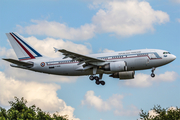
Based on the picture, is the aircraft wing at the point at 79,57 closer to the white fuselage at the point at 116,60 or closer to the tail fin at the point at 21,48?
the white fuselage at the point at 116,60

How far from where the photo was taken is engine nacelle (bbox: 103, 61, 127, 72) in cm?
4081

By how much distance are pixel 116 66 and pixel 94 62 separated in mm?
3662

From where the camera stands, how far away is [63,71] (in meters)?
44.8

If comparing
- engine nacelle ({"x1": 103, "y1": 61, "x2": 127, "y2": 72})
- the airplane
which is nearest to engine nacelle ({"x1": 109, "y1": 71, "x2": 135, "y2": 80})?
the airplane

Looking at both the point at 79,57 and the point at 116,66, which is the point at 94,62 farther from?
the point at 116,66

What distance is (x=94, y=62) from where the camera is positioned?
42.7 metres

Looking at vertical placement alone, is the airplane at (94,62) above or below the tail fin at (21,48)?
below

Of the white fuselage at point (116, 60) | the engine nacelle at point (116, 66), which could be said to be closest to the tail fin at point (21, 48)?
the white fuselage at point (116, 60)

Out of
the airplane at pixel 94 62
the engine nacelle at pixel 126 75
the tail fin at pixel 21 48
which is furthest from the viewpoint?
the tail fin at pixel 21 48

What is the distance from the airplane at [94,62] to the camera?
41.3m

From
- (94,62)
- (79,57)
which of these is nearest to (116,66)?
(94,62)

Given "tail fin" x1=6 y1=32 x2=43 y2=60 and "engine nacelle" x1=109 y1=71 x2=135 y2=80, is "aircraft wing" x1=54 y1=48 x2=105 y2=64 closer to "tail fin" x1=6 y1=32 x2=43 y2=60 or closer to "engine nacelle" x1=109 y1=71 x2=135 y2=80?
"engine nacelle" x1=109 y1=71 x2=135 y2=80

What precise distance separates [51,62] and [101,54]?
8.39 meters

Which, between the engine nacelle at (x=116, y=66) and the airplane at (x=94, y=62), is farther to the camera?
the airplane at (x=94, y=62)
